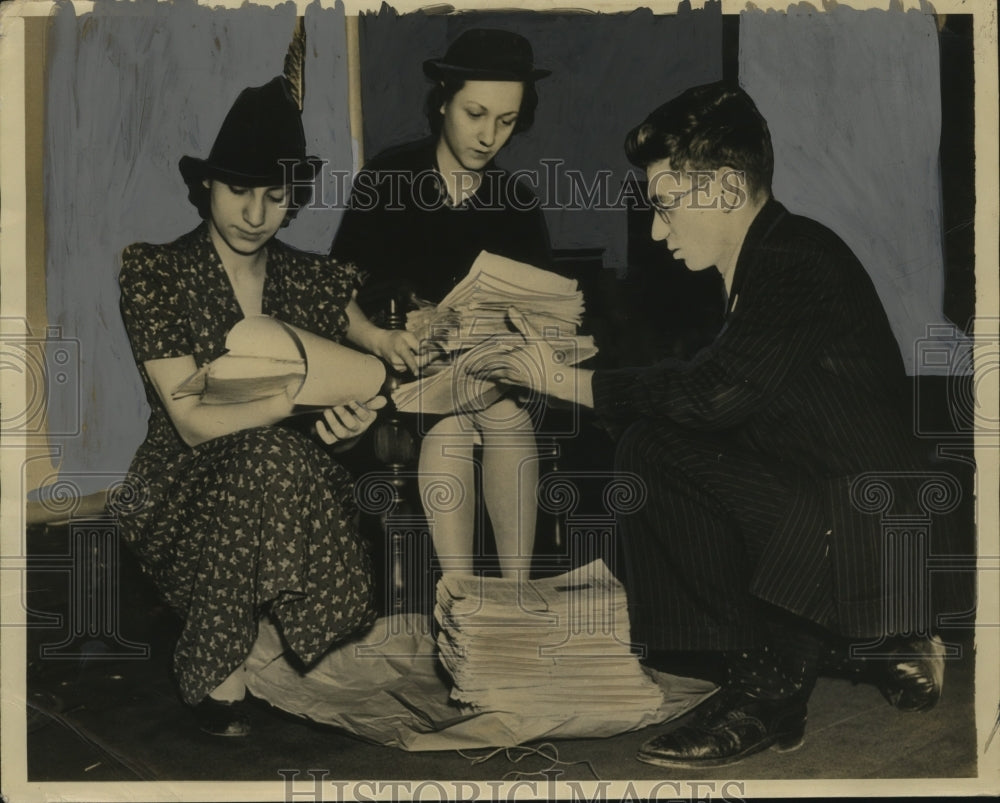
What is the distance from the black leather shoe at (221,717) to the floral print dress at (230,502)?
48 mm

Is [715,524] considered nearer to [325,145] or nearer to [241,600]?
[241,600]

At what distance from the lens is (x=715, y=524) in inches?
137

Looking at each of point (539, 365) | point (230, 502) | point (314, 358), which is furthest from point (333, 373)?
point (539, 365)

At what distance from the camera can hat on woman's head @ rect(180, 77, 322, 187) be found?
11.6 feet

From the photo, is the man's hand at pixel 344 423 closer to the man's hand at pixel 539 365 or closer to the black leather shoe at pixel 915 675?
the man's hand at pixel 539 365

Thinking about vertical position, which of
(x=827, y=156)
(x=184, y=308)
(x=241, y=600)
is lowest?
(x=241, y=600)

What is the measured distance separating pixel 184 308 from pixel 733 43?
6.38 ft

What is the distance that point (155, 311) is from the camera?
351cm

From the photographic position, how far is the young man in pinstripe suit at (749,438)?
3477mm

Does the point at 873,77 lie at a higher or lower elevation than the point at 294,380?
higher

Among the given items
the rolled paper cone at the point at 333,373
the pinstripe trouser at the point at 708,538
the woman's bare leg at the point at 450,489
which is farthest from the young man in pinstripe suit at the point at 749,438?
the rolled paper cone at the point at 333,373

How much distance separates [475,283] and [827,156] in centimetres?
120

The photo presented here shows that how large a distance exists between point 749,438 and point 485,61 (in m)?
1.46

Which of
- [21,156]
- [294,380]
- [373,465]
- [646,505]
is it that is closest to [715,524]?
[646,505]
